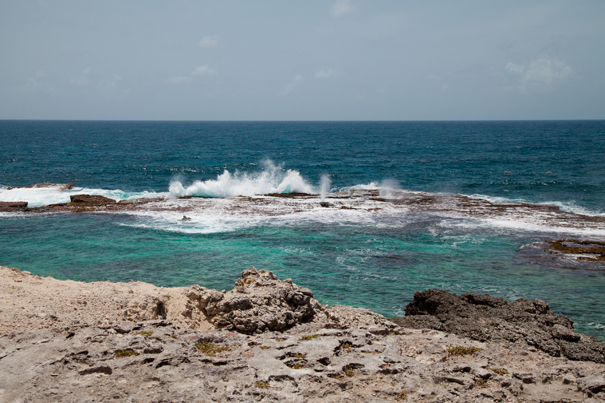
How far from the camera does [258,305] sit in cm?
1016

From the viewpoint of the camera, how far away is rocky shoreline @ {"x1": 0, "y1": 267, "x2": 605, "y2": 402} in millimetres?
6605

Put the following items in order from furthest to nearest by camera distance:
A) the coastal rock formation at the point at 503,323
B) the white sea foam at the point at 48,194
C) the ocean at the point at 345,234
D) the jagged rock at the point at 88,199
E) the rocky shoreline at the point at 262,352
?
the white sea foam at the point at 48,194, the jagged rock at the point at 88,199, the ocean at the point at 345,234, the coastal rock formation at the point at 503,323, the rocky shoreline at the point at 262,352

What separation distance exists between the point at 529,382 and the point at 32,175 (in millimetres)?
56494

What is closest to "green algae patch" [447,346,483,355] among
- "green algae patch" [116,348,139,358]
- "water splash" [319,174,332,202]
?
"green algae patch" [116,348,139,358]

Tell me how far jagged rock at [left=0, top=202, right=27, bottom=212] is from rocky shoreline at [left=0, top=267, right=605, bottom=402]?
23.1 m

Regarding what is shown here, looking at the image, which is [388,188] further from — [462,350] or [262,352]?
[262,352]

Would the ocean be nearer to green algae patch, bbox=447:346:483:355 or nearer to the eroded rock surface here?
green algae patch, bbox=447:346:483:355

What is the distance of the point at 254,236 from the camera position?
24625 millimetres

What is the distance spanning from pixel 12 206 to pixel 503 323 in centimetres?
3340

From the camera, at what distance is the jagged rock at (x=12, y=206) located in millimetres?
30281

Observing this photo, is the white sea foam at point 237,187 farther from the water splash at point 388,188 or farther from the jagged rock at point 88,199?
the water splash at point 388,188

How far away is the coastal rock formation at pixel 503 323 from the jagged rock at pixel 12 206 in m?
29.6

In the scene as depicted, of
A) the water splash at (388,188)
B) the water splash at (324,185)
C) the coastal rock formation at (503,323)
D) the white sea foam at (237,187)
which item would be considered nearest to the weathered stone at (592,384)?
the coastal rock formation at (503,323)

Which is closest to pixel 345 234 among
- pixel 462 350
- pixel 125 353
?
pixel 462 350
